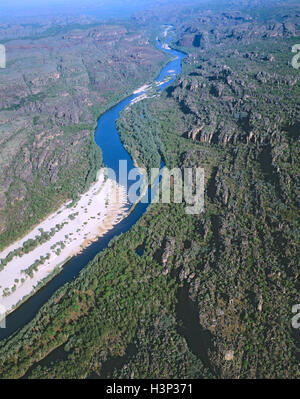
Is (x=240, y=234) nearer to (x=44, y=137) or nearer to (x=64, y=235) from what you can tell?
(x=64, y=235)

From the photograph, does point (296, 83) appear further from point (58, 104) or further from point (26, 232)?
point (26, 232)

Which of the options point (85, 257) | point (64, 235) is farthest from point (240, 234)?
point (64, 235)

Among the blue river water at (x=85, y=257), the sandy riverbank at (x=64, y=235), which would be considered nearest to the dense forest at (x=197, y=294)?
the blue river water at (x=85, y=257)

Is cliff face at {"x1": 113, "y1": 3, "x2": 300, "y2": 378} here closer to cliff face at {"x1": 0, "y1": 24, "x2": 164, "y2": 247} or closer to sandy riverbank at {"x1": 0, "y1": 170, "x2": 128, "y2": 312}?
sandy riverbank at {"x1": 0, "y1": 170, "x2": 128, "y2": 312}

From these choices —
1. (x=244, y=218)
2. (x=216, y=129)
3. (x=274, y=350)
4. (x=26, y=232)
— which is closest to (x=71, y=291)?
(x=26, y=232)

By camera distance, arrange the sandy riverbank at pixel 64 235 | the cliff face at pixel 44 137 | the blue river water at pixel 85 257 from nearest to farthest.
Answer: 1. the blue river water at pixel 85 257
2. the sandy riverbank at pixel 64 235
3. the cliff face at pixel 44 137

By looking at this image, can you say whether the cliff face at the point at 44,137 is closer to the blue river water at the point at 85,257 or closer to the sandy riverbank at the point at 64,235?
the sandy riverbank at the point at 64,235

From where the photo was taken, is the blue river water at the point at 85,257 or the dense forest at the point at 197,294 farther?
the blue river water at the point at 85,257

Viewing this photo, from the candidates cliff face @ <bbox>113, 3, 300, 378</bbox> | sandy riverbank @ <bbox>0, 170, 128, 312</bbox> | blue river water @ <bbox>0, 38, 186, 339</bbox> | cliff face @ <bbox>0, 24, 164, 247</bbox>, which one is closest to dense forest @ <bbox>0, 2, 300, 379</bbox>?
cliff face @ <bbox>113, 3, 300, 378</bbox>

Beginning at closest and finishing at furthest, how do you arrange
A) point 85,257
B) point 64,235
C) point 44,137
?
point 85,257 → point 64,235 → point 44,137
